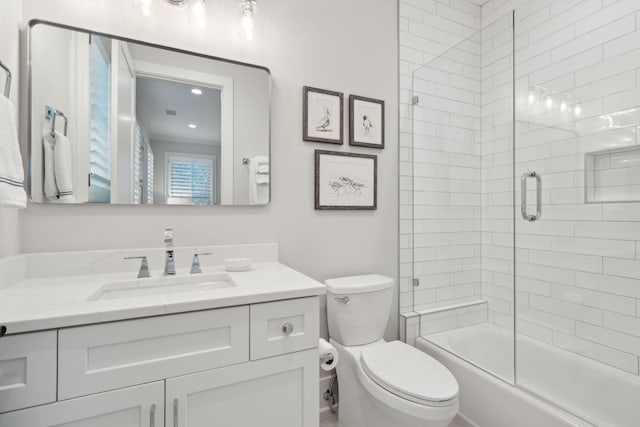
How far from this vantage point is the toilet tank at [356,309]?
5.56 feet

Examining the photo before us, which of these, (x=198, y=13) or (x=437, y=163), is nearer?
(x=198, y=13)

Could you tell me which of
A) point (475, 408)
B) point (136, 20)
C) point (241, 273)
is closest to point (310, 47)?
point (136, 20)

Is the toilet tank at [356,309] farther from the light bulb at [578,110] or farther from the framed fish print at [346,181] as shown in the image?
the light bulb at [578,110]

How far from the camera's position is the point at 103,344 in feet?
2.80

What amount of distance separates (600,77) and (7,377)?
2690 millimetres

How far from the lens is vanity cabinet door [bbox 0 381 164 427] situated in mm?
787

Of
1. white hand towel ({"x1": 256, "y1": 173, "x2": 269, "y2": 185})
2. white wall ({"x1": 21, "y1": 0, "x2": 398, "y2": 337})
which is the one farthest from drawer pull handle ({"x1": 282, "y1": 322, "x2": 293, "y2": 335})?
white hand towel ({"x1": 256, "y1": 173, "x2": 269, "y2": 185})

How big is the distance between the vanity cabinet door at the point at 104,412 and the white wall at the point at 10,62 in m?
0.61

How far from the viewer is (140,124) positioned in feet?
4.69

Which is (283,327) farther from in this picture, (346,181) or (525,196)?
(525,196)

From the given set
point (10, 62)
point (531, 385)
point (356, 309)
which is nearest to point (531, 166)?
point (531, 385)

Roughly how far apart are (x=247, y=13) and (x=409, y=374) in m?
1.87

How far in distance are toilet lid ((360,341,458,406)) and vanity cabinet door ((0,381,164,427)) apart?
0.87 metres

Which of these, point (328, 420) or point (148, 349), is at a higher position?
point (148, 349)
